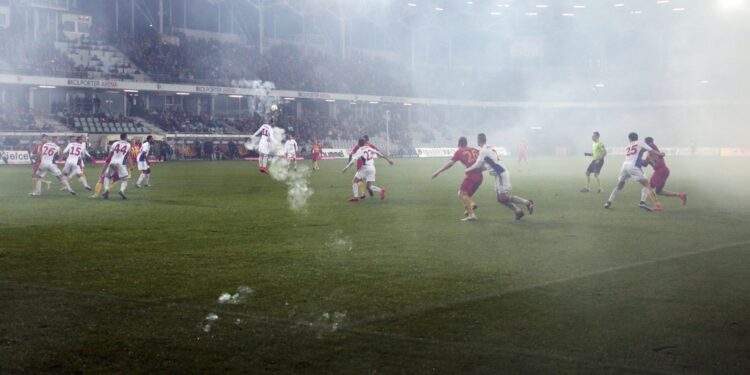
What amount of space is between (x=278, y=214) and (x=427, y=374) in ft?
34.2

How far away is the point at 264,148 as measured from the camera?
30.0 meters

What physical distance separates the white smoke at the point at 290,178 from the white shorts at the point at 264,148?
0.69 feet

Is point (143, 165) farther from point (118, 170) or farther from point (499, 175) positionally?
point (499, 175)

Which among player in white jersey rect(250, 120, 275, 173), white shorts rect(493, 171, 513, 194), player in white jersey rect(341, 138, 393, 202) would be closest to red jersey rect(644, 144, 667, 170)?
white shorts rect(493, 171, 513, 194)

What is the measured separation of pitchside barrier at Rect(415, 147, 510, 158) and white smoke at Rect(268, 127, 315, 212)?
19.8 metres

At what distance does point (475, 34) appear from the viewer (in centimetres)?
1967

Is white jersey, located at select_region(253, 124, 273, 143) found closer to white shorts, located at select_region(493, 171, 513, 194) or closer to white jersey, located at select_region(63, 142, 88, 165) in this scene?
white jersey, located at select_region(63, 142, 88, 165)

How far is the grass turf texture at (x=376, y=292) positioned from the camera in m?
5.22

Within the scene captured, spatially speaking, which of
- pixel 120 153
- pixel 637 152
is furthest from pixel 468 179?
pixel 120 153

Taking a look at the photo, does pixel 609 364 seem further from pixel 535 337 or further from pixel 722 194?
pixel 722 194

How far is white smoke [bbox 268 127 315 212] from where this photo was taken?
719 inches

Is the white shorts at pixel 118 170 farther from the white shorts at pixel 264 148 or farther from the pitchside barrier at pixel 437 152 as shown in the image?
the pitchside barrier at pixel 437 152

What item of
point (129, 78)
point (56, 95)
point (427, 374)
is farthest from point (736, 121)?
point (427, 374)

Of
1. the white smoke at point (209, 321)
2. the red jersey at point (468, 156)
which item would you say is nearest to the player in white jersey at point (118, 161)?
the red jersey at point (468, 156)
